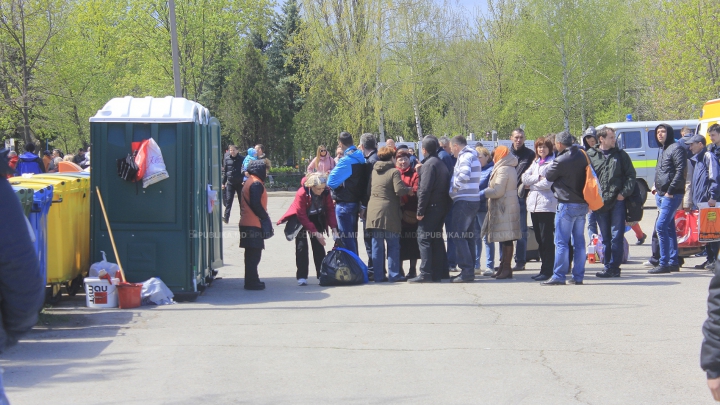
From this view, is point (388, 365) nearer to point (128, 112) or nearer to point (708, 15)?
point (128, 112)

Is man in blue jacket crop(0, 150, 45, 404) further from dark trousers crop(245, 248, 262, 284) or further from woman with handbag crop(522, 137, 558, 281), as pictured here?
woman with handbag crop(522, 137, 558, 281)

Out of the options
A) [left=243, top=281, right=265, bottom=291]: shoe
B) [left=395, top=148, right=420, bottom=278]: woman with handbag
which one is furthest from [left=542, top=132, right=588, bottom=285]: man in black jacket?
[left=243, top=281, right=265, bottom=291]: shoe

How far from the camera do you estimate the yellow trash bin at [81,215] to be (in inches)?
362

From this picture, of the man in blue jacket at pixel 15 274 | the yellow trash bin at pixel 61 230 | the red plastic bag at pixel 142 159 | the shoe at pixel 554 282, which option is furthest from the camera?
the shoe at pixel 554 282

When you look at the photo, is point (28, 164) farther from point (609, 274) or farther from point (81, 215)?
point (609, 274)

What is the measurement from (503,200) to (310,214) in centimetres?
263

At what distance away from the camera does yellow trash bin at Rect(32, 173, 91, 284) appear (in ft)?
30.1

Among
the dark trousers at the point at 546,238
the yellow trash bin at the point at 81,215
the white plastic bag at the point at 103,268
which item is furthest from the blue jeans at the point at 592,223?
the yellow trash bin at the point at 81,215

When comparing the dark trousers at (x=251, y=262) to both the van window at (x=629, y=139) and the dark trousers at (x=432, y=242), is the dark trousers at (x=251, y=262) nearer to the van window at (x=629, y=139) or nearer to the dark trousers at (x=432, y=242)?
the dark trousers at (x=432, y=242)

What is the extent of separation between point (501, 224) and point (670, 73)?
2332cm

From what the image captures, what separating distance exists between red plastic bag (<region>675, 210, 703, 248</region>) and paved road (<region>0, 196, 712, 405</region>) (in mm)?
1033

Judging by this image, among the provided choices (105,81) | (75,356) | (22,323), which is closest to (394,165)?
(75,356)

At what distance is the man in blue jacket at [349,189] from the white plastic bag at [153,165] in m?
2.59

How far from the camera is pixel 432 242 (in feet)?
33.7
